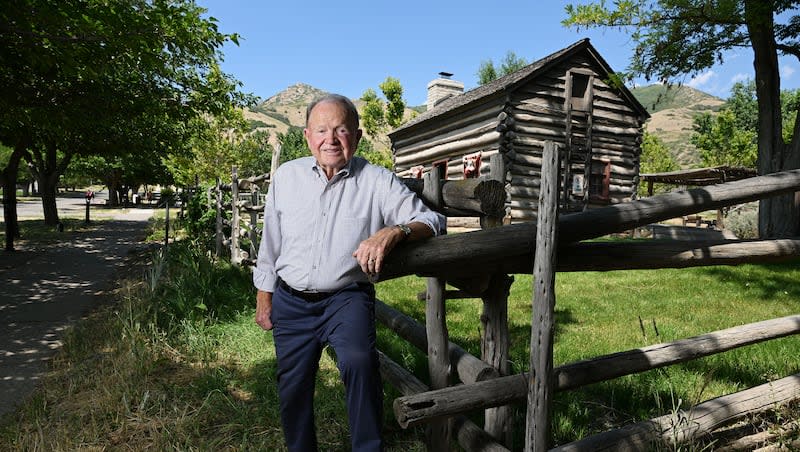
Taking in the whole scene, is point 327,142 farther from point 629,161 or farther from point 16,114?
point 629,161

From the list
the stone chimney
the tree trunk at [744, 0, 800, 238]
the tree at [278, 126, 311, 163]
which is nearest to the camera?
the tree trunk at [744, 0, 800, 238]

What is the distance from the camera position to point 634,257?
250 cm

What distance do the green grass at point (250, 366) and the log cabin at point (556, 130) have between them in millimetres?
7839

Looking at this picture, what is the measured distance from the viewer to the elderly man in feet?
7.06

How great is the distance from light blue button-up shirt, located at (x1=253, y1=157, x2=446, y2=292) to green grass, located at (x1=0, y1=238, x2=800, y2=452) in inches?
57.5

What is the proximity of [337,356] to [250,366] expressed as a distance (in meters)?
2.61

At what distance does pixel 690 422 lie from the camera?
2754mm

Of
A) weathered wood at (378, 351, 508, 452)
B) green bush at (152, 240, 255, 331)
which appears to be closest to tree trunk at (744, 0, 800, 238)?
weathered wood at (378, 351, 508, 452)

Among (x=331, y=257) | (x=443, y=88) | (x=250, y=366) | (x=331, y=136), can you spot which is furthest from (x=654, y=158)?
(x=331, y=257)

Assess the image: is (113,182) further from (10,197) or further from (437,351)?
(437,351)

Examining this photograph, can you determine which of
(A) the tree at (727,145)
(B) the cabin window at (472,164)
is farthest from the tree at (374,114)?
(A) the tree at (727,145)

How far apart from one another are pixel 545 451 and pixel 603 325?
376 cm

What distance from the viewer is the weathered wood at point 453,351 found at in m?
2.43

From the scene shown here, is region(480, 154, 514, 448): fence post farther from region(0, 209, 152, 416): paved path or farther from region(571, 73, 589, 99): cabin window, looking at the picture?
region(571, 73, 589, 99): cabin window
